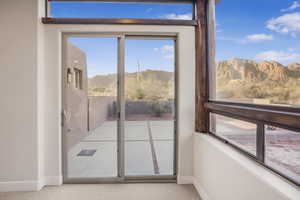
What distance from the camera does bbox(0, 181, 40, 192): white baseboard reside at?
3.13 metres

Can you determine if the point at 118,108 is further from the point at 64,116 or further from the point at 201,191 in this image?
the point at 201,191

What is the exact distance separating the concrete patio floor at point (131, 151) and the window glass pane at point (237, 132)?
0.90 m

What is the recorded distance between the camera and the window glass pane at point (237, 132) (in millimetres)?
2047

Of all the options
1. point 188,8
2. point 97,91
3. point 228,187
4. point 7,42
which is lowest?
point 228,187

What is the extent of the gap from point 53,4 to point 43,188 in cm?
280

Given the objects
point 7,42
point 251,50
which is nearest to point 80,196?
point 7,42

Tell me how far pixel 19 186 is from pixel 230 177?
114 inches

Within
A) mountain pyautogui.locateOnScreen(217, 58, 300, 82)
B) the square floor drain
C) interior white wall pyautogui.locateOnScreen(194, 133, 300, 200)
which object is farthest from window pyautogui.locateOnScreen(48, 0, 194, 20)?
the square floor drain

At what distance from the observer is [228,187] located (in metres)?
2.12

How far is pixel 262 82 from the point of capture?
186 cm

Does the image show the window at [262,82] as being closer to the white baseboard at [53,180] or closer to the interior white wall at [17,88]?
the white baseboard at [53,180]

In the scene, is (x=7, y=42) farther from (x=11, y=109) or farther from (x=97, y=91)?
(x=97, y=91)

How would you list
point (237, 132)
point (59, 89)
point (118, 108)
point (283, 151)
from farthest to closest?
point (118, 108)
point (59, 89)
point (237, 132)
point (283, 151)

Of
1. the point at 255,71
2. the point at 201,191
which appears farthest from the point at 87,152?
the point at 255,71
